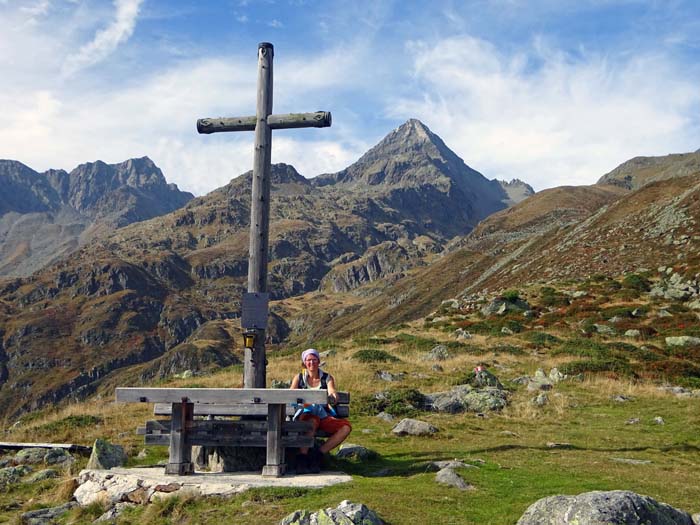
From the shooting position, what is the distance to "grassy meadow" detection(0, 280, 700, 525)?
905 centimetres

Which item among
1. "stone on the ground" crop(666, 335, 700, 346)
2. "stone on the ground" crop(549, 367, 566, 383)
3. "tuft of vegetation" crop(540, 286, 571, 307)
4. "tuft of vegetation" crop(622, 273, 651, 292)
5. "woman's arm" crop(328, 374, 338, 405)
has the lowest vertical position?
"stone on the ground" crop(549, 367, 566, 383)

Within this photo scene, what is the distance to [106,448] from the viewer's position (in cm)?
1192

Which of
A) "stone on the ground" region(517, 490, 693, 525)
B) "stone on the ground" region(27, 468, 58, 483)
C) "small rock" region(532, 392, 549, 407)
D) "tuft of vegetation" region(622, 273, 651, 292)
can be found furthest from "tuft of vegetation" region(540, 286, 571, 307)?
"stone on the ground" region(517, 490, 693, 525)

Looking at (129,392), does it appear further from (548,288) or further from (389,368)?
(548,288)

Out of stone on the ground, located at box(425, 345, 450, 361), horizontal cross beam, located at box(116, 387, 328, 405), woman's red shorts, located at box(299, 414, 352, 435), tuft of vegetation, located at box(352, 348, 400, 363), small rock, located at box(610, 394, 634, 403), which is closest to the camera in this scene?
horizontal cross beam, located at box(116, 387, 328, 405)

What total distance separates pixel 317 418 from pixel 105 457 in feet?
13.3

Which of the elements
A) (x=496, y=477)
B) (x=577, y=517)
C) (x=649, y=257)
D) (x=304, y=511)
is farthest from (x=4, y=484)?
(x=649, y=257)

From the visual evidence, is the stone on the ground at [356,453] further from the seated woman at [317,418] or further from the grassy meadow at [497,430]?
the seated woman at [317,418]

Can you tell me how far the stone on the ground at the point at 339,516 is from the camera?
7.55m

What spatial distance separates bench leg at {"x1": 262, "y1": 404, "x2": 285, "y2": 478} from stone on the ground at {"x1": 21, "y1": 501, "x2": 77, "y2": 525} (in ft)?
10.5

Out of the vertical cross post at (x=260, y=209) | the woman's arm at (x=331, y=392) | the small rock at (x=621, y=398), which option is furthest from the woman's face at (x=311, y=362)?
the small rock at (x=621, y=398)

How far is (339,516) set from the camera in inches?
299

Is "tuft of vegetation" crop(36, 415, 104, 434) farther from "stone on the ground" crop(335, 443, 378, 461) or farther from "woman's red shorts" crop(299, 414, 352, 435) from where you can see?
"woman's red shorts" crop(299, 414, 352, 435)

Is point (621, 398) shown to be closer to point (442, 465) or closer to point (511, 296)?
point (442, 465)
